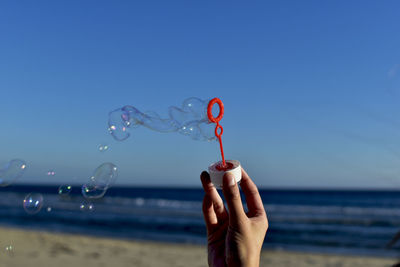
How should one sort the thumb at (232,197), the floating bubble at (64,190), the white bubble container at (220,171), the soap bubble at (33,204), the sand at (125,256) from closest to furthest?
1. the thumb at (232,197)
2. the white bubble container at (220,171)
3. the floating bubble at (64,190)
4. the soap bubble at (33,204)
5. the sand at (125,256)

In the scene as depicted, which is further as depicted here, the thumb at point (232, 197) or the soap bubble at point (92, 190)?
the soap bubble at point (92, 190)

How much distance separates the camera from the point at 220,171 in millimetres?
2008

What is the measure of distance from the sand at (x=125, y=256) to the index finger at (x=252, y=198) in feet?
25.2

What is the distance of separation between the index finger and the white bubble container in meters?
0.07

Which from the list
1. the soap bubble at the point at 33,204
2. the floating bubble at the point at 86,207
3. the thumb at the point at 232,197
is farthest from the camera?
the soap bubble at the point at 33,204

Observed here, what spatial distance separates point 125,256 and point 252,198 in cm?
884

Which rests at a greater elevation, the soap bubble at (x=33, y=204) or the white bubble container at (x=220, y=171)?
the white bubble container at (x=220, y=171)

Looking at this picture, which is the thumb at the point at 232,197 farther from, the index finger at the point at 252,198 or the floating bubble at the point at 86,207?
the floating bubble at the point at 86,207

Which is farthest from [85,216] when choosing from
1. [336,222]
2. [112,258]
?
[336,222]

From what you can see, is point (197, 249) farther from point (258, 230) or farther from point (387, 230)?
point (258, 230)

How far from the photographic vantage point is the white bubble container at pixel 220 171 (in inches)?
79.0

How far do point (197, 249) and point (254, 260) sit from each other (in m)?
9.77

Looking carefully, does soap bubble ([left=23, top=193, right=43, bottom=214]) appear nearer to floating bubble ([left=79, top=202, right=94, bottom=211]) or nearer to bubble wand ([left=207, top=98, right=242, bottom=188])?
floating bubble ([left=79, top=202, right=94, bottom=211])

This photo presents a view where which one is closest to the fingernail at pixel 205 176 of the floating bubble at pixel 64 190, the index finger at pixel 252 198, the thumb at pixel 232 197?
the index finger at pixel 252 198
